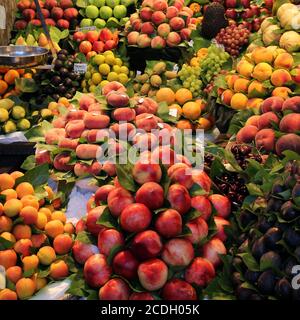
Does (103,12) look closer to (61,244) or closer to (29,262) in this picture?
(61,244)

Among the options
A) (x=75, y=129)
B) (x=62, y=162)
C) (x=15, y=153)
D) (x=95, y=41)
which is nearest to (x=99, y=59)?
(x=95, y=41)

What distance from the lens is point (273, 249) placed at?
169 cm

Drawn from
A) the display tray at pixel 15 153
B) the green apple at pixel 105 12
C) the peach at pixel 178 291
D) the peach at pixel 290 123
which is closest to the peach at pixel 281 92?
the peach at pixel 290 123

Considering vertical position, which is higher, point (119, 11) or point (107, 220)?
point (119, 11)

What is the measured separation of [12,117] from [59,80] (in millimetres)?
484

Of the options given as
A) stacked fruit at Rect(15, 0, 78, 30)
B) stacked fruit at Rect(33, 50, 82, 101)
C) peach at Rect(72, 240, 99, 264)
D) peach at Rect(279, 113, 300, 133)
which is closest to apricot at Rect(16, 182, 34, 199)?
peach at Rect(72, 240, 99, 264)

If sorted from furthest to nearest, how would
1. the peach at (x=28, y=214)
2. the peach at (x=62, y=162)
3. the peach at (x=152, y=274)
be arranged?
the peach at (x=62, y=162) < the peach at (x=28, y=214) < the peach at (x=152, y=274)

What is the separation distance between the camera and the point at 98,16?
4816 mm

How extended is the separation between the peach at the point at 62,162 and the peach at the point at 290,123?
1043mm

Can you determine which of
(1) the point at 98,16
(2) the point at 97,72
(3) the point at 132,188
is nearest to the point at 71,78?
(2) the point at 97,72

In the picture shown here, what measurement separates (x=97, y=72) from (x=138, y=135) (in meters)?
1.70

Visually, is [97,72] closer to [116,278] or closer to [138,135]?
[138,135]

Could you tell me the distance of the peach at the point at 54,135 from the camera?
2877 millimetres

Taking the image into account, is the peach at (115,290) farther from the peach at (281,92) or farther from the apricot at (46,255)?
the peach at (281,92)
